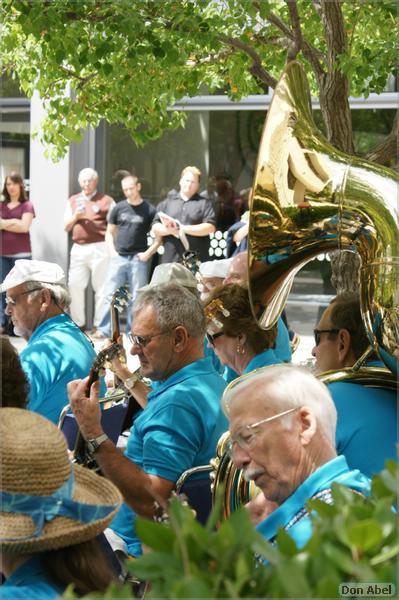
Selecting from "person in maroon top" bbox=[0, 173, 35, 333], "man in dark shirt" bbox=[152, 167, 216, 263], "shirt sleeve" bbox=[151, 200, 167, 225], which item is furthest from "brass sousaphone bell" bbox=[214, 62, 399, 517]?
"person in maroon top" bbox=[0, 173, 35, 333]

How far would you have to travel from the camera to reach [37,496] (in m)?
1.92

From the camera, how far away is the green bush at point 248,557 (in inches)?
47.6

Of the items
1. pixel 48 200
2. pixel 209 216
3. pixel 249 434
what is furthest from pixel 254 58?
pixel 48 200

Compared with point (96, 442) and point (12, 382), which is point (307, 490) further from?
point (12, 382)

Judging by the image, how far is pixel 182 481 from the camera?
305 cm

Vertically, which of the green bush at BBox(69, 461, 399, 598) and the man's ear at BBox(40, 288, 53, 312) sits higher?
the green bush at BBox(69, 461, 399, 598)

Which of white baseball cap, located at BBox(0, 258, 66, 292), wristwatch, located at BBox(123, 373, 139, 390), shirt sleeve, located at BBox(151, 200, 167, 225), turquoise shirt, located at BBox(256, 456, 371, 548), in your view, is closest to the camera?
turquoise shirt, located at BBox(256, 456, 371, 548)

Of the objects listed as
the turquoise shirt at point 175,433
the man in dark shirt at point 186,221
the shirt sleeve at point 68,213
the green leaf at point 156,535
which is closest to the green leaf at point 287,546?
the green leaf at point 156,535

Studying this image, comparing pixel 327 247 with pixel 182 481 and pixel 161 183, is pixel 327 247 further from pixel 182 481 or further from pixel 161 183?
pixel 161 183

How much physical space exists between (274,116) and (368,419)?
89 cm

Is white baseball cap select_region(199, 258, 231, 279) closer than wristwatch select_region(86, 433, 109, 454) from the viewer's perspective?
No

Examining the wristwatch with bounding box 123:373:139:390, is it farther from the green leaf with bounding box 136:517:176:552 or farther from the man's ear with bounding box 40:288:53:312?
the green leaf with bounding box 136:517:176:552

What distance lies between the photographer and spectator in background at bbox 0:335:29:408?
10.4 ft

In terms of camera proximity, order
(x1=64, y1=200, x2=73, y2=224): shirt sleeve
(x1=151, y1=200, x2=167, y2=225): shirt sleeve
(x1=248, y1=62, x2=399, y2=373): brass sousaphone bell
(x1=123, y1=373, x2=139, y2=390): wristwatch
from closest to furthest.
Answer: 1. (x1=248, y1=62, x2=399, y2=373): brass sousaphone bell
2. (x1=123, y1=373, x2=139, y2=390): wristwatch
3. (x1=151, y1=200, x2=167, y2=225): shirt sleeve
4. (x1=64, y1=200, x2=73, y2=224): shirt sleeve
